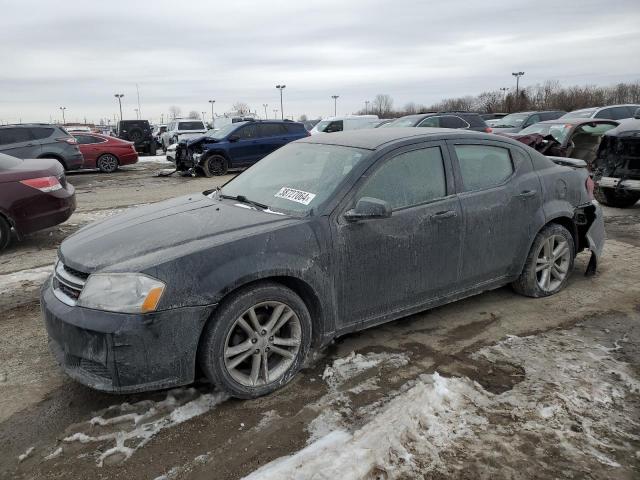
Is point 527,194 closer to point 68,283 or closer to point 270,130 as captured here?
point 68,283

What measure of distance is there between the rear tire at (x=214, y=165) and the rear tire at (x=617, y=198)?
388 inches

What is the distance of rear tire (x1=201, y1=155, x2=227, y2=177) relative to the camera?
48.6ft

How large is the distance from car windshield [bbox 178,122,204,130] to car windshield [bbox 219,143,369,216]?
2311cm

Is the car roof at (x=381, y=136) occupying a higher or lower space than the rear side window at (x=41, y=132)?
lower

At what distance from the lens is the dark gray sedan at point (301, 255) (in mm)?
2852

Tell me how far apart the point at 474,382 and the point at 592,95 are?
6040cm

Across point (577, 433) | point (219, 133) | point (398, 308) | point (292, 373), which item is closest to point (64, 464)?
point (292, 373)

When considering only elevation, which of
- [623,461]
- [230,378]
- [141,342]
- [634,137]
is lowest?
[623,461]

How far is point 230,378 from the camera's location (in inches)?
120

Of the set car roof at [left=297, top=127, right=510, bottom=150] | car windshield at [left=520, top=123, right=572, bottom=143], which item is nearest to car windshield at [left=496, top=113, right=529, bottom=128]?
car windshield at [left=520, top=123, right=572, bottom=143]

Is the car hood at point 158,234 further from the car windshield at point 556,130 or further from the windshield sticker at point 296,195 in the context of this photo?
the car windshield at point 556,130

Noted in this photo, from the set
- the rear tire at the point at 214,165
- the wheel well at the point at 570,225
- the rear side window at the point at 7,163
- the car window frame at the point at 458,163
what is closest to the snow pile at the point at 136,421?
the car window frame at the point at 458,163

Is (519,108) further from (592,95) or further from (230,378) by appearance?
(230,378)

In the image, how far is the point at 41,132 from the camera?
47.1 ft
